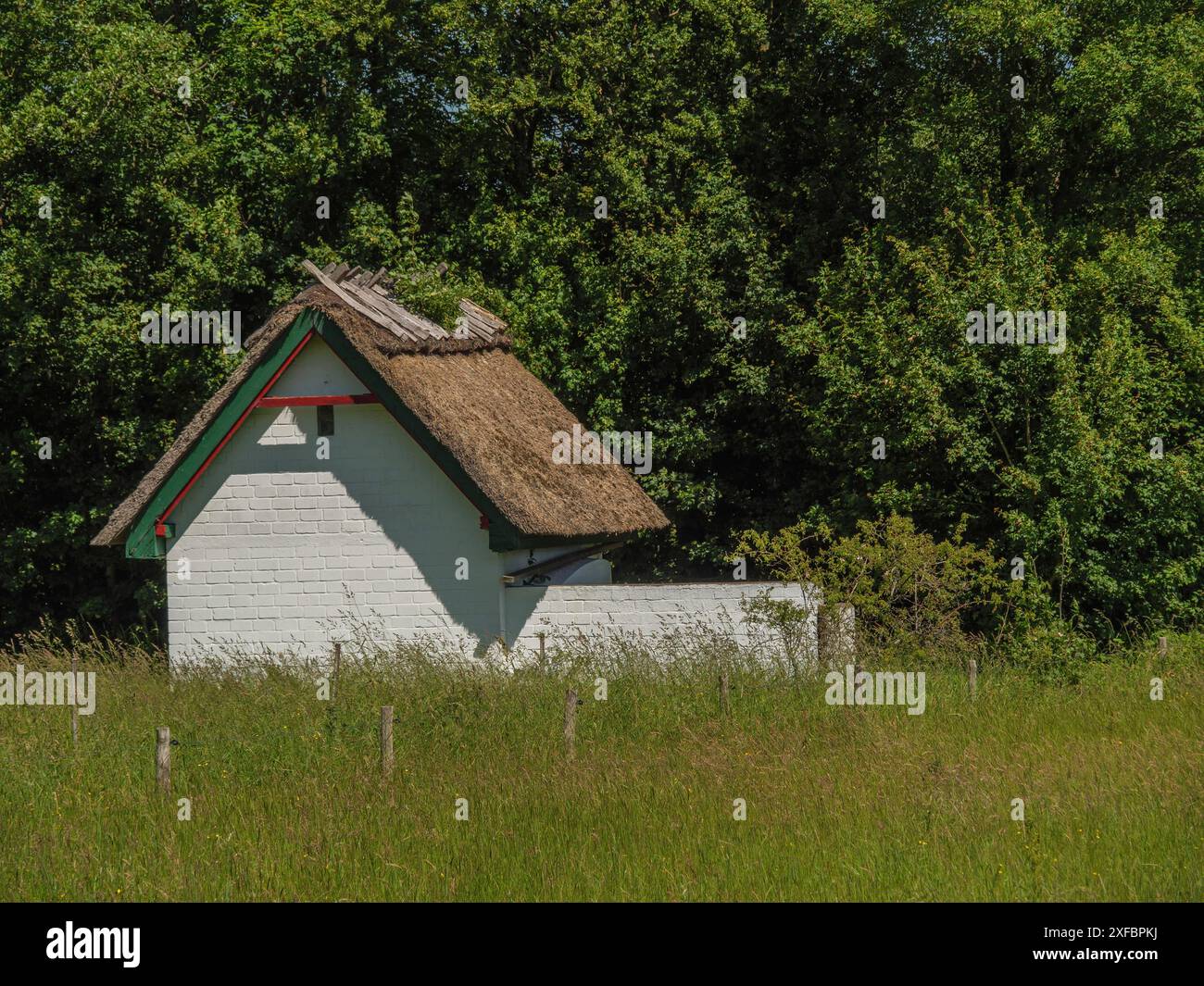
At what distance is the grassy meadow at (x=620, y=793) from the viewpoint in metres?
9.30

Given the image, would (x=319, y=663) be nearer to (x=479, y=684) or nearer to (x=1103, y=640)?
(x=479, y=684)

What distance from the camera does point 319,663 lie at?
16719 mm

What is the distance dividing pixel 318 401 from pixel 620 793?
346 inches

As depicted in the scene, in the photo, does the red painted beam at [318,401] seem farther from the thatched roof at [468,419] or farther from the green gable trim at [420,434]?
the thatched roof at [468,419]

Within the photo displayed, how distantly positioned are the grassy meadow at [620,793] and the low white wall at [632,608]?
1.79m

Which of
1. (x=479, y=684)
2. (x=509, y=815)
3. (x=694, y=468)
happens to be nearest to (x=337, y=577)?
(x=479, y=684)

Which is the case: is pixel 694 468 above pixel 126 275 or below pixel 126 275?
below

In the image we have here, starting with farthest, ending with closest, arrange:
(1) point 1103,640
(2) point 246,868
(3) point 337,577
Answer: (1) point 1103,640
(3) point 337,577
(2) point 246,868

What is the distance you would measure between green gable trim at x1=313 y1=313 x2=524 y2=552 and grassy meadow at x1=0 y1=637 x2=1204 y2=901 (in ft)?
8.25

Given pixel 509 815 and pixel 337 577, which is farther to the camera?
pixel 337 577

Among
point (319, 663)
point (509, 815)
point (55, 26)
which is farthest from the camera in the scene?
point (55, 26)

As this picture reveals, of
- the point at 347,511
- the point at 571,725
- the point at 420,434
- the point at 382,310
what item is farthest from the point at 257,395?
the point at 571,725

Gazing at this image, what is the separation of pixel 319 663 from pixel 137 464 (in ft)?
33.2

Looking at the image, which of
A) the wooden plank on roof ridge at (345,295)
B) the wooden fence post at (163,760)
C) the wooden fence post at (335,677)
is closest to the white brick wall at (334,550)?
the wooden plank on roof ridge at (345,295)
